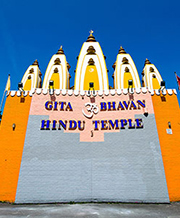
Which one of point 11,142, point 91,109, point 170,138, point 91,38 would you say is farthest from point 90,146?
point 91,38

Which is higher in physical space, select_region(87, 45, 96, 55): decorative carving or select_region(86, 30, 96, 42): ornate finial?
select_region(86, 30, 96, 42): ornate finial

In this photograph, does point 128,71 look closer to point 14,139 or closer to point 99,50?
point 99,50

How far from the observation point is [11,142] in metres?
14.5

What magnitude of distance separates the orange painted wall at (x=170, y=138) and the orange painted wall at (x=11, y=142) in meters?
12.6

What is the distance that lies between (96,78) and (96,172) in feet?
34.9

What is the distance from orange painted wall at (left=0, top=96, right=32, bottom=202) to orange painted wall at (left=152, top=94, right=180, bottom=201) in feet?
41.3

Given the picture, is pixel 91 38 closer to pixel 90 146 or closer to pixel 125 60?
pixel 125 60

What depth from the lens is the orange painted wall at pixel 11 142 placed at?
1331cm

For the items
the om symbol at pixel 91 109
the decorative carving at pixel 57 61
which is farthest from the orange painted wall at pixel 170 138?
the decorative carving at pixel 57 61

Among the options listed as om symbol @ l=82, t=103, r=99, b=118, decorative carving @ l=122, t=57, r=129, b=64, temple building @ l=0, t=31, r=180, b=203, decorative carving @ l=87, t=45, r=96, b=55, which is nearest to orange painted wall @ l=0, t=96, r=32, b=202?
temple building @ l=0, t=31, r=180, b=203

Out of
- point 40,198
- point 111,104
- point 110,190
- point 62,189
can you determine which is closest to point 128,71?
point 111,104

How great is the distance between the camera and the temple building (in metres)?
13.1

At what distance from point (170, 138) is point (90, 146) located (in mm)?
7312

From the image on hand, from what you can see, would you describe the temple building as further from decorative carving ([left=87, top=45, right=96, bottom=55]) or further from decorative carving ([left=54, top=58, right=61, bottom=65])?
decorative carving ([left=54, top=58, right=61, bottom=65])
